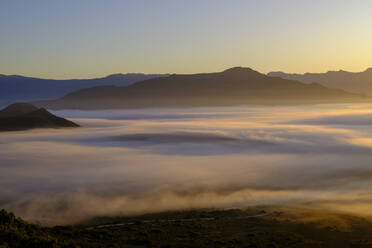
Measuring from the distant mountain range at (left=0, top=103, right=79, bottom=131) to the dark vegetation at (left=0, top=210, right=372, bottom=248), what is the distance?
3624 inches

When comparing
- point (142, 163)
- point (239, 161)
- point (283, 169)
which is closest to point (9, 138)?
point (142, 163)

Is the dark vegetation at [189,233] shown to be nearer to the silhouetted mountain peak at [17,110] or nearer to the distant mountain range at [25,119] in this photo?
the distant mountain range at [25,119]

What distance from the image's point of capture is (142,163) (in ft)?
230

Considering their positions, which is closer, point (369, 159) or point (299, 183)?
point (299, 183)

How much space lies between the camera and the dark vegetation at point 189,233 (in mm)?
22344

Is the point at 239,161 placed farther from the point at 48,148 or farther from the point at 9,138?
the point at 9,138

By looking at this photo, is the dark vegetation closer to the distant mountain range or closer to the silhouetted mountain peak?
the distant mountain range

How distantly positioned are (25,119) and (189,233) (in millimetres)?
101503

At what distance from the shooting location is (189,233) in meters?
26.6

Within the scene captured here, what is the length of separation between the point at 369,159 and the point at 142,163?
31.3m

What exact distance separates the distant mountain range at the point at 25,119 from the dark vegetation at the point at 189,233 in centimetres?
9204

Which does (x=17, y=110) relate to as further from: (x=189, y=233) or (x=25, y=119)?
(x=189, y=233)

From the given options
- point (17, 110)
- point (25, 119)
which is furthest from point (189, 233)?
point (17, 110)

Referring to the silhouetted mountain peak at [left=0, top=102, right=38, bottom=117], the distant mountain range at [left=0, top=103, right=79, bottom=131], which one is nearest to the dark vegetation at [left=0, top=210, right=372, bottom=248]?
the distant mountain range at [left=0, top=103, right=79, bottom=131]
